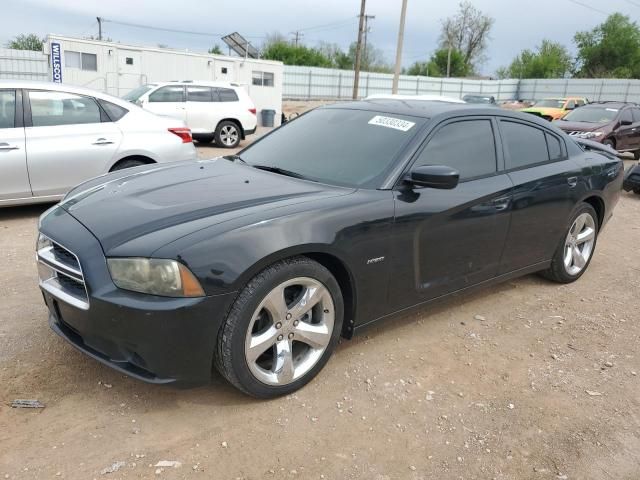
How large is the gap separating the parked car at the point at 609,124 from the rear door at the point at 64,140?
1100cm

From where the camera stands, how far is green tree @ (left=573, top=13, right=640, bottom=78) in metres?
63.2

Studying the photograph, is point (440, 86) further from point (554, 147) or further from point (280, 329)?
point (280, 329)

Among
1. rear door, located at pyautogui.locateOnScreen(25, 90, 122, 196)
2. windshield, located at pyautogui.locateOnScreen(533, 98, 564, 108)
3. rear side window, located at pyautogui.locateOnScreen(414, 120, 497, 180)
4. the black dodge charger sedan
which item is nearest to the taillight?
rear door, located at pyautogui.locateOnScreen(25, 90, 122, 196)

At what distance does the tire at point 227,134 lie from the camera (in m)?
14.0

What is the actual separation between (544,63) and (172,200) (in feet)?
251

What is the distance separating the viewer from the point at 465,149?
366 cm

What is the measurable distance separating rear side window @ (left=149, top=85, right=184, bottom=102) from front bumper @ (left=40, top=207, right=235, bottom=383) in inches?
454

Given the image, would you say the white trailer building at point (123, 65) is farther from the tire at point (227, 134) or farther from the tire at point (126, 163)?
the tire at point (126, 163)

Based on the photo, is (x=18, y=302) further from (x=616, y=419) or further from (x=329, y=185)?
(x=616, y=419)

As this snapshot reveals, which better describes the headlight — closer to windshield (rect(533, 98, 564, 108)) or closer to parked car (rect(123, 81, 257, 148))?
parked car (rect(123, 81, 257, 148))

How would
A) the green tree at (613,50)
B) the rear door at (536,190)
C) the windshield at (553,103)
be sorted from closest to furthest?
the rear door at (536,190) → the windshield at (553,103) → the green tree at (613,50)

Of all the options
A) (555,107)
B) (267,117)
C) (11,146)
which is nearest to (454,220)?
(11,146)

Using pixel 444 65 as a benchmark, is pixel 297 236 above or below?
below

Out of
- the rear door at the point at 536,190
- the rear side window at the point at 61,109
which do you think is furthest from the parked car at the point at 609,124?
the rear side window at the point at 61,109
